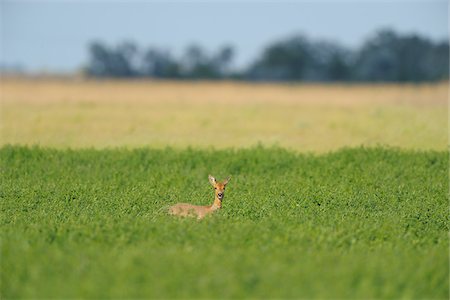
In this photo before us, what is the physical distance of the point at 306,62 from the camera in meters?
107

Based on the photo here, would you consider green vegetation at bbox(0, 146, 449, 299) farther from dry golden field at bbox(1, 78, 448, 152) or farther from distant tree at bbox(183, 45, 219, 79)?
distant tree at bbox(183, 45, 219, 79)

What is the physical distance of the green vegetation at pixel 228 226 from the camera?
10.0 metres

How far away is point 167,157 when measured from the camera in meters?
22.2

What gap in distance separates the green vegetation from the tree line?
249 feet

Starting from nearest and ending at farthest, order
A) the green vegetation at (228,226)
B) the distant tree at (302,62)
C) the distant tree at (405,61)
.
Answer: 1. the green vegetation at (228,226)
2. the distant tree at (405,61)
3. the distant tree at (302,62)

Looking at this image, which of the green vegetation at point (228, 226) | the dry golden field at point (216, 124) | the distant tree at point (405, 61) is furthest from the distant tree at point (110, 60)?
the green vegetation at point (228, 226)

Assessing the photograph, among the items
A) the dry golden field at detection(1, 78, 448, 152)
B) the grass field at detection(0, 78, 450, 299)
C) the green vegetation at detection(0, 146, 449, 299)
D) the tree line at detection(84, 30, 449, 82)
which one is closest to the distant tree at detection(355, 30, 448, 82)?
the tree line at detection(84, 30, 449, 82)

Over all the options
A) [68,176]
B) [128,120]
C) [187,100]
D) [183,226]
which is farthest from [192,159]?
[187,100]

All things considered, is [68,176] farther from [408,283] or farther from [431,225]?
[408,283]

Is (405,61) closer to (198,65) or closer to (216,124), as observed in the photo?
(198,65)

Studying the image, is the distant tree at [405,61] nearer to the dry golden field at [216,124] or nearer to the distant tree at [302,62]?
the distant tree at [302,62]

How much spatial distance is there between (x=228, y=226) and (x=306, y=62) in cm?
9529

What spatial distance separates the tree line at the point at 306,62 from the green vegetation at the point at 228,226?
7580 cm

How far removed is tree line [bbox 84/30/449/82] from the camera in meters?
99.2
